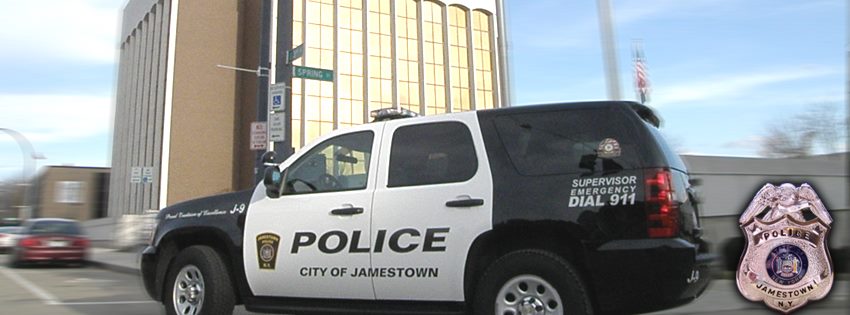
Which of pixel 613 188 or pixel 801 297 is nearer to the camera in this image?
pixel 613 188

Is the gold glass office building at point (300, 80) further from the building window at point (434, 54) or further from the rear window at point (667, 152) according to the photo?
the rear window at point (667, 152)

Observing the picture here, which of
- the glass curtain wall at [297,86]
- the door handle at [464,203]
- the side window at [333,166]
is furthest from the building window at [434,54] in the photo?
the door handle at [464,203]

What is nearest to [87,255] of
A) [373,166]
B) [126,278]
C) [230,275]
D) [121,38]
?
[126,278]

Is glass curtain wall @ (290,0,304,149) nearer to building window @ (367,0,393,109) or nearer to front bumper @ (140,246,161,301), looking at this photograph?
building window @ (367,0,393,109)

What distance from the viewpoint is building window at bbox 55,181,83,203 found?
78500 mm

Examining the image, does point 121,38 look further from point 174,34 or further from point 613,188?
point 613,188

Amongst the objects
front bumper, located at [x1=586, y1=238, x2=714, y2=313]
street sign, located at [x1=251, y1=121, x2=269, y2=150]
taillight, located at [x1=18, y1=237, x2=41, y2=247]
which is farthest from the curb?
front bumper, located at [x1=586, y1=238, x2=714, y2=313]

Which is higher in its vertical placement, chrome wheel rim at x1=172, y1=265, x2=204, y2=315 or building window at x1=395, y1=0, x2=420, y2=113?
building window at x1=395, y1=0, x2=420, y2=113

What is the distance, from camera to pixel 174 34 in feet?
166

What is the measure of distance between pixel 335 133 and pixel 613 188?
2556 millimetres

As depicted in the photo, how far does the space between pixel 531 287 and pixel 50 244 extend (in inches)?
664

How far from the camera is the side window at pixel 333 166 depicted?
5961mm

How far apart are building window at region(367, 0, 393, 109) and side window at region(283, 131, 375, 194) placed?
4631 cm

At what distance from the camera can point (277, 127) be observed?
1200 centimetres
